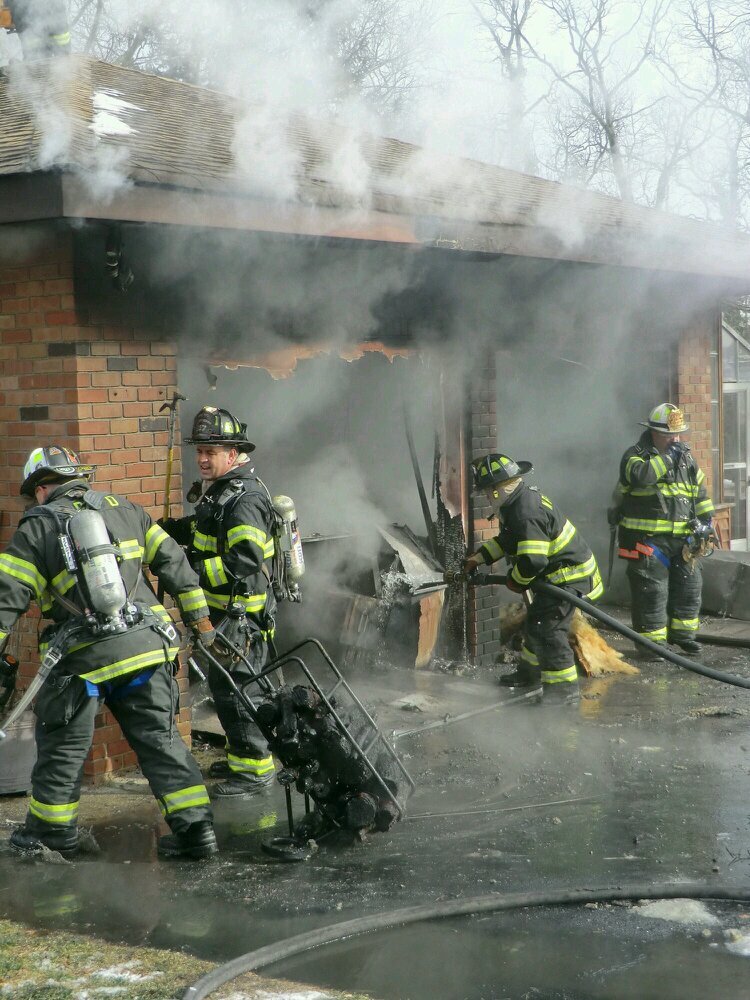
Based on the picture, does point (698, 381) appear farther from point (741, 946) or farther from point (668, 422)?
point (741, 946)

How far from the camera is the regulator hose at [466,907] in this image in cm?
337

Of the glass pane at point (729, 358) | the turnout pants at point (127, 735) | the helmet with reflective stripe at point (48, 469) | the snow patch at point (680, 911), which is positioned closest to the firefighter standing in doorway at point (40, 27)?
the helmet with reflective stripe at point (48, 469)

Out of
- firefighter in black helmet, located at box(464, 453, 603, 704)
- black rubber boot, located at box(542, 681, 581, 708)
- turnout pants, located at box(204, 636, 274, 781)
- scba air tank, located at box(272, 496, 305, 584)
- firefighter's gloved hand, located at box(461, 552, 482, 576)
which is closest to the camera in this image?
turnout pants, located at box(204, 636, 274, 781)

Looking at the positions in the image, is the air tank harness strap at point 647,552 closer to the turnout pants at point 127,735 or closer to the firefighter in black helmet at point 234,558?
the firefighter in black helmet at point 234,558

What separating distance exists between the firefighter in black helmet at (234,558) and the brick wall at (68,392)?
39cm

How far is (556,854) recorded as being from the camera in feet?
14.4

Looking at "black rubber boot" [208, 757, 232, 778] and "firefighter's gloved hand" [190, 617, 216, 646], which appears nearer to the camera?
A: "firefighter's gloved hand" [190, 617, 216, 646]

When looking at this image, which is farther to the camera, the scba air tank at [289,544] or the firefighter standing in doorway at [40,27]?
the firefighter standing in doorway at [40,27]

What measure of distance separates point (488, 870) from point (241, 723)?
5.17ft

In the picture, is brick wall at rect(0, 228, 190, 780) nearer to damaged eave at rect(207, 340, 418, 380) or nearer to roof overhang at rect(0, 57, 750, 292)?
roof overhang at rect(0, 57, 750, 292)

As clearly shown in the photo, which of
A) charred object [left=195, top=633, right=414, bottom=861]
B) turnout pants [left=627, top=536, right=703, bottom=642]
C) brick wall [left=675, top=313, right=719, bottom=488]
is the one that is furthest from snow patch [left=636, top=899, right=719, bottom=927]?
brick wall [left=675, top=313, right=719, bottom=488]

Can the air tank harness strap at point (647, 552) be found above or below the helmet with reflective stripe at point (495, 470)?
below

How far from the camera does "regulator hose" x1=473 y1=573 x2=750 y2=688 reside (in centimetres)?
590

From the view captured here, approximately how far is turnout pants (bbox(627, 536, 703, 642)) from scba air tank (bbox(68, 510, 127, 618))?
4884 millimetres
